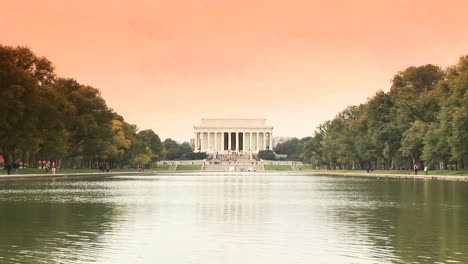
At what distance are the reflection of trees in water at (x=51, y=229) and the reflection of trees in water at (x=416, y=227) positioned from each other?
6865 millimetres

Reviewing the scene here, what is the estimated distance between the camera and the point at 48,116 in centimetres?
8150

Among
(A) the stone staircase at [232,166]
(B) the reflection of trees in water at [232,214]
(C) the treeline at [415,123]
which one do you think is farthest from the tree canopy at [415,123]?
(B) the reflection of trees in water at [232,214]

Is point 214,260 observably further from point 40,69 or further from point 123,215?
point 40,69

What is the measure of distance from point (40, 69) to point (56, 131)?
6.77 metres

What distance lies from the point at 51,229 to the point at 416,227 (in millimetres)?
10412

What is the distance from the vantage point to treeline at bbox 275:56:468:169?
78.8 metres

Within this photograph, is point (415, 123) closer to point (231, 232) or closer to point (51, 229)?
point (231, 232)

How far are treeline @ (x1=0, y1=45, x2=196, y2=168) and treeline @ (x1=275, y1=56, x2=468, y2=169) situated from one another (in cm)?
3381

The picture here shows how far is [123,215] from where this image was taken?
92.0ft

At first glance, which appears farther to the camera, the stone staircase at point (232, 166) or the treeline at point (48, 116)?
the stone staircase at point (232, 166)

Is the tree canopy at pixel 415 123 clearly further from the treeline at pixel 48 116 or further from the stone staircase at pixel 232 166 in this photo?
the stone staircase at pixel 232 166

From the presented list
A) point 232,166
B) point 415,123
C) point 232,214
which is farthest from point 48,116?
point 232,166

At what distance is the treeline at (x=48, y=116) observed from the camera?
72938 millimetres

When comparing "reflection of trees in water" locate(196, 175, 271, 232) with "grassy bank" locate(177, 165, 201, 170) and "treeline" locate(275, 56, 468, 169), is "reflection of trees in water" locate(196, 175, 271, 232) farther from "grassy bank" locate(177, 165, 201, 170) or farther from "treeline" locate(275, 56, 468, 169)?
"grassy bank" locate(177, 165, 201, 170)
